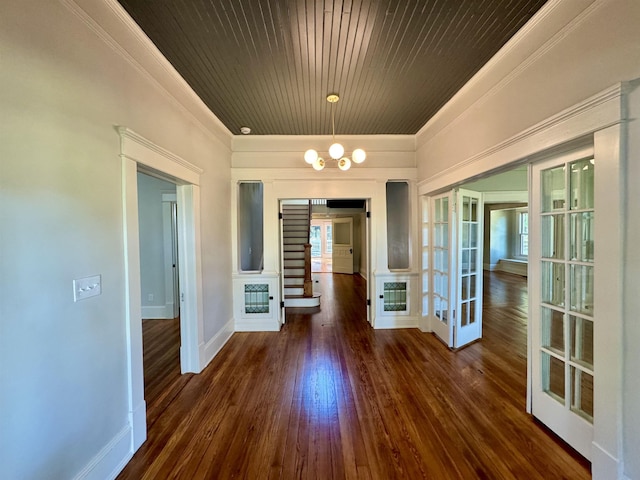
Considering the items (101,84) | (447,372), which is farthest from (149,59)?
(447,372)

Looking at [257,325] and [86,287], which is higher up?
[86,287]

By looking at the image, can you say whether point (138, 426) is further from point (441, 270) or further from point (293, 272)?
point (293, 272)

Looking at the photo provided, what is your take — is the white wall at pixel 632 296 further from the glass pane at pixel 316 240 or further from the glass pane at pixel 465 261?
the glass pane at pixel 316 240

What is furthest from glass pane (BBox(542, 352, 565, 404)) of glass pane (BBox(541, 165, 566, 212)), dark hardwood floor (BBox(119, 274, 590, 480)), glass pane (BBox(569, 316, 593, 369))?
glass pane (BBox(541, 165, 566, 212))

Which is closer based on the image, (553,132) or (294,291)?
(553,132)

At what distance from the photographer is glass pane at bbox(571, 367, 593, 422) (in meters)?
1.79

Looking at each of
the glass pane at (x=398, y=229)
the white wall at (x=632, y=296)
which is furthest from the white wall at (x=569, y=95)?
the glass pane at (x=398, y=229)

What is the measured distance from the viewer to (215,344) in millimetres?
3439

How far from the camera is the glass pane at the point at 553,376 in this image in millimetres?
1984

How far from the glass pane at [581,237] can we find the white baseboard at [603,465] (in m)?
1.09

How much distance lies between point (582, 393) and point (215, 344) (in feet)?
11.3

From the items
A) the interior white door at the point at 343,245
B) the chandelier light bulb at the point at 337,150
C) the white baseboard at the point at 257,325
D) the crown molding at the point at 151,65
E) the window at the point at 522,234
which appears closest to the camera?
the crown molding at the point at 151,65

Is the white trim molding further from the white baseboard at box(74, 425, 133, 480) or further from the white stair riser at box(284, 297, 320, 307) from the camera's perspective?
the white stair riser at box(284, 297, 320, 307)

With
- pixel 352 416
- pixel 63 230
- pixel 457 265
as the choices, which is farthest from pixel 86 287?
pixel 457 265
